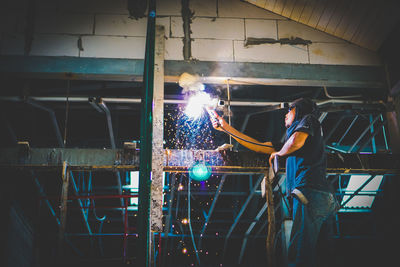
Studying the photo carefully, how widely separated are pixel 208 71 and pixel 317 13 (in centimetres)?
194

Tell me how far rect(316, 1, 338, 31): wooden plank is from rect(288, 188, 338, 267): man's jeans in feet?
9.50

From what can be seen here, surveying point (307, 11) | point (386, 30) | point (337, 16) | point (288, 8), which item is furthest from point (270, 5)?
point (386, 30)

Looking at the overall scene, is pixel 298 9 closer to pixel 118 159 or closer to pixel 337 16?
pixel 337 16

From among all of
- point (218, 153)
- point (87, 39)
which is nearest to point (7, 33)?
point (87, 39)

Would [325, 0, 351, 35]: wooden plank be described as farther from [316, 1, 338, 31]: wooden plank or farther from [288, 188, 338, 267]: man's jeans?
[288, 188, 338, 267]: man's jeans

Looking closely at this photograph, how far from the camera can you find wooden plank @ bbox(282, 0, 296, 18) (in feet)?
18.5

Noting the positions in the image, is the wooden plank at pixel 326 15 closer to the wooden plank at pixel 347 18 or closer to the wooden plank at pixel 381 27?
the wooden plank at pixel 347 18

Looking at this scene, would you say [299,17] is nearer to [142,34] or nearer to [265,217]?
[142,34]

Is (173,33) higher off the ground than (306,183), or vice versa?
(173,33)

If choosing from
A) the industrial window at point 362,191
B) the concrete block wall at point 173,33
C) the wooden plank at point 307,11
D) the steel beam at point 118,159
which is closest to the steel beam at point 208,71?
the concrete block wall at point 173,33

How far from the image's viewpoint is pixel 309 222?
3994mm

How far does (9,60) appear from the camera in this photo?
544 cm

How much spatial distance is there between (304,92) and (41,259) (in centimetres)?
690

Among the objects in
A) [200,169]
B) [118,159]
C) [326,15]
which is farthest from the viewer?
[326,15]
